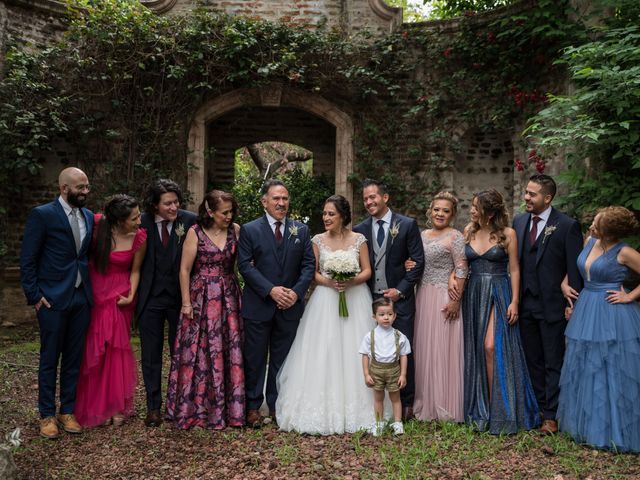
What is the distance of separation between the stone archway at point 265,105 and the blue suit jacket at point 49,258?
5.07 metres

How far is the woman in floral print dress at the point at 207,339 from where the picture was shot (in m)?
4.57

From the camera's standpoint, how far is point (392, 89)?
367 inches

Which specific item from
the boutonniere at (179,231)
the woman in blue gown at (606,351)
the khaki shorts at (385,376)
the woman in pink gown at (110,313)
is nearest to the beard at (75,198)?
the woman in pink gown at (110,313)

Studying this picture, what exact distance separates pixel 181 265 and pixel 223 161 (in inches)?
292

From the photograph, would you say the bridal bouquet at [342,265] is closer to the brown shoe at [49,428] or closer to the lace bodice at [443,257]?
the lace bodice at [443,257]

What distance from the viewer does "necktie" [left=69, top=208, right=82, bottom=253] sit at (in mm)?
4469

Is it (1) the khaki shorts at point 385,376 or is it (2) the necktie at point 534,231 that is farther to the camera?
(2) the necktie at point 534,231

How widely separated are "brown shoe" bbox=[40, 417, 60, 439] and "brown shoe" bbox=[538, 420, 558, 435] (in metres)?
3.77

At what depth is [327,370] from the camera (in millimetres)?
4559

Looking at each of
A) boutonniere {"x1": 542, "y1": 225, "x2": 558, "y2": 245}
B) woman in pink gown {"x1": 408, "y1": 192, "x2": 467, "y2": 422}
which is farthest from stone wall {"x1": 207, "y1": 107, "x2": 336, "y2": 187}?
boutonniere {"x1": 542, "y1": 225, "x2": 558, "y2": 245}

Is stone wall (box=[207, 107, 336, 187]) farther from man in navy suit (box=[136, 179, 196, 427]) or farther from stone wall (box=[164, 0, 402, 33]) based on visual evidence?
man in navy suit (box=[136, 179, 196, 427])

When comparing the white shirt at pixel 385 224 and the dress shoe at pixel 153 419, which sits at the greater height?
the white shirt at pixel 385 224

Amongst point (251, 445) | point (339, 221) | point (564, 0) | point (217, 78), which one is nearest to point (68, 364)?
point (251, 445)

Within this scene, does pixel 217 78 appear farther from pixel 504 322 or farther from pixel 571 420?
pixel 571 420
